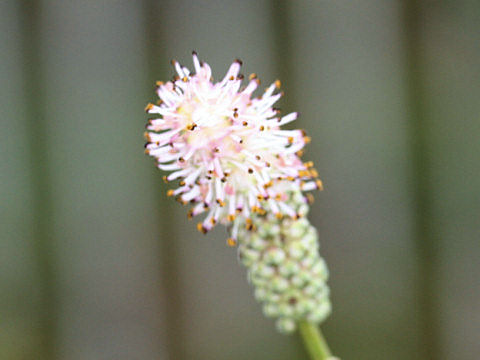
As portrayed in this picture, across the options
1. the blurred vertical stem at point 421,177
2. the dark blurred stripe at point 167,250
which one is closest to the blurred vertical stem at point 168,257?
the dark blurred stripe at point 167,250

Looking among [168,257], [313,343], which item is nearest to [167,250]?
[168,257]

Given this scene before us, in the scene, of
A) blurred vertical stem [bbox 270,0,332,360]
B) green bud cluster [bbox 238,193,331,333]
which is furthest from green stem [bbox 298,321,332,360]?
blurred vertical stem [bbox 270,0,332,360]

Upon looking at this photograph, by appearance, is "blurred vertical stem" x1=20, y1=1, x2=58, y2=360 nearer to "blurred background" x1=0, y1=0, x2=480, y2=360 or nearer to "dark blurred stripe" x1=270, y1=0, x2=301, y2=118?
"blurred background" x1=0, y1=0, x2=480, y2=360

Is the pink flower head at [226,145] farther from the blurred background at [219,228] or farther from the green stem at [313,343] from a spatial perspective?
the blurred background at [219,228]

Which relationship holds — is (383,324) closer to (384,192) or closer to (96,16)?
(384,192)

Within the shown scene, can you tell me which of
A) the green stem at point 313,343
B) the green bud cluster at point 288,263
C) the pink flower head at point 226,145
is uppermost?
the pink flower head at point 226,145

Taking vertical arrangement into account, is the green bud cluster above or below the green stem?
above

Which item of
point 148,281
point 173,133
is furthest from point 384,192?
point 173,133

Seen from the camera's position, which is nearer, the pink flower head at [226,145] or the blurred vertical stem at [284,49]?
the pink flower head at [226,145]

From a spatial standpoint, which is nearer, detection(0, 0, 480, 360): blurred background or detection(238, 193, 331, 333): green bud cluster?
detection(238, 193, 331, 333): green bud cluster
